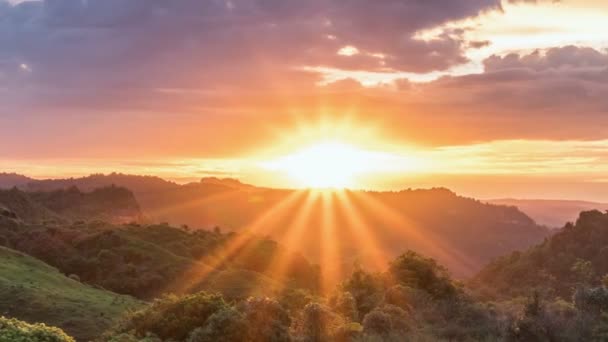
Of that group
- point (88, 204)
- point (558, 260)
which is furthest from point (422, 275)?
point (88, 204)

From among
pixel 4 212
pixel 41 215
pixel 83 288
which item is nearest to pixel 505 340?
pixel 83 288

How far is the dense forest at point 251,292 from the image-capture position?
24703 mm

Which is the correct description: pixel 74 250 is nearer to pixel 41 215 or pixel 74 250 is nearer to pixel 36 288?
pixel 36 288

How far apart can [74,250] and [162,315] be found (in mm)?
78594

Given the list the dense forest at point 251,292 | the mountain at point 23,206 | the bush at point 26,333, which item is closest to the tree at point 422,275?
the dense forest at point 251,292

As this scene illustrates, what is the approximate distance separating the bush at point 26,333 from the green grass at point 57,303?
1205 inches

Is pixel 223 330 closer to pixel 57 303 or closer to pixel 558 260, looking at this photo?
pixel 57 303

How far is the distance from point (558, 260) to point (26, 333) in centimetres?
13672

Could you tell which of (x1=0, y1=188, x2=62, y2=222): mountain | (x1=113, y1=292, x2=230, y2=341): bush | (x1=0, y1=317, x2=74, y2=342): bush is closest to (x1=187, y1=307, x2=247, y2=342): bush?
(x1=113, y1=292, x2=230, y2=341): bush

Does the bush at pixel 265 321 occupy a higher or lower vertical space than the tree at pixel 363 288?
higher

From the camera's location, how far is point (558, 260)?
443ft

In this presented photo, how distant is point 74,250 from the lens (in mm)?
96562

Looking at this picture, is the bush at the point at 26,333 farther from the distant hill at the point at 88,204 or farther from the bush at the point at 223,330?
the distant hill at the point at 88,204

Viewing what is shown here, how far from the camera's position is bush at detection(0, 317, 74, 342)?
1644 cm
